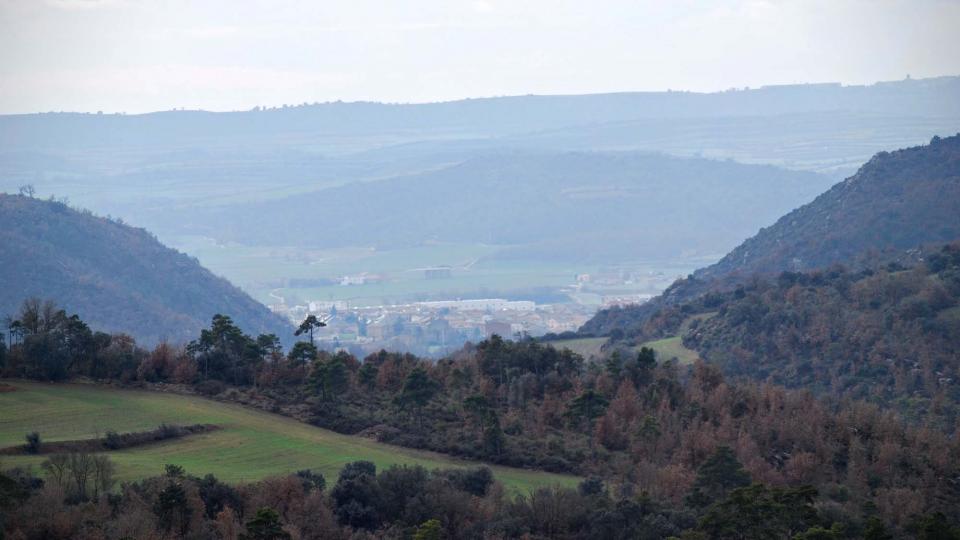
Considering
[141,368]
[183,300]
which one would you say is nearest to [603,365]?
[141,368]

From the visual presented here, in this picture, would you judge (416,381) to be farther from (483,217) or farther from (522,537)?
(483,217)

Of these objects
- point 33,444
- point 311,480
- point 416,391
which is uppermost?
point 416,391

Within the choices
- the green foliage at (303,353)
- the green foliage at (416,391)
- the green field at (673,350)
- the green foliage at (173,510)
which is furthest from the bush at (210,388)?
the green field at (673,350)

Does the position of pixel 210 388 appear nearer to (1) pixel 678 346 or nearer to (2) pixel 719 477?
(2) pixel 719 477

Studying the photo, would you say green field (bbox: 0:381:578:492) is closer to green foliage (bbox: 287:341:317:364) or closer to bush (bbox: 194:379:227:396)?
bush (bbox: 194:379:227:396)

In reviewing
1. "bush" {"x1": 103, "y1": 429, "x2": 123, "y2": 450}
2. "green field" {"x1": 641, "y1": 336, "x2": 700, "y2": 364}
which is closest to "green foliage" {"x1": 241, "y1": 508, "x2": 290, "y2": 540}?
"bush" {"x1": 103, "y1": 429, "x2": 123, "y2": 450}

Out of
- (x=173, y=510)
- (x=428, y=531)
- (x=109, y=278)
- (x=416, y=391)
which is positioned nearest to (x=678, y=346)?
(x=416, y=391)

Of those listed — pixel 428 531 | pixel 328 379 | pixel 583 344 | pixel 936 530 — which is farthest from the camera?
pixel 583 344
